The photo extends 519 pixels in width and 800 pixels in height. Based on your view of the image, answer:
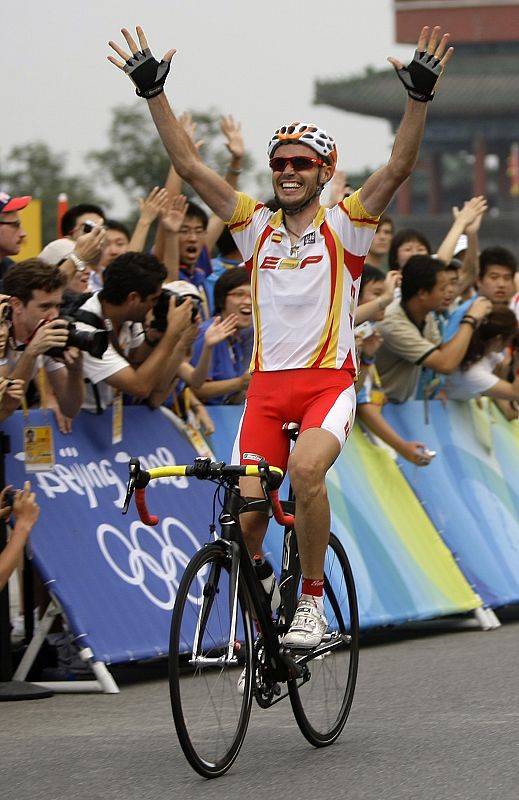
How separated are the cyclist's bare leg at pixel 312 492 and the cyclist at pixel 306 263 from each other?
12 mm

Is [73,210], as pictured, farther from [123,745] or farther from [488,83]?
[488,83]

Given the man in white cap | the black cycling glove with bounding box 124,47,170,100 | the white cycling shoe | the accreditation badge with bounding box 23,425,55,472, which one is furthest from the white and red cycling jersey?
the man in white cap

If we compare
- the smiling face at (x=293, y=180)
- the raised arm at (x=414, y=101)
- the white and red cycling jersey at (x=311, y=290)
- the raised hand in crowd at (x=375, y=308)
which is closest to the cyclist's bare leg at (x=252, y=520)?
the white and red cycling jersey at (x=311, y=290)

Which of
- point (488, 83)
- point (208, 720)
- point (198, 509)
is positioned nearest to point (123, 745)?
point (208, 720)

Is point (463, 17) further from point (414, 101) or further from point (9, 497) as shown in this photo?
point (414, 101)

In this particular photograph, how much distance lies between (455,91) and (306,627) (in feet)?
252

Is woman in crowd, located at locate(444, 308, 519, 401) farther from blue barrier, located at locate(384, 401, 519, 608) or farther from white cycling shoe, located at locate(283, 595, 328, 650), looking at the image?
white cycling shoe, located at locate(283, 595, 328, 650)

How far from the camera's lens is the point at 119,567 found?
29.0 ft

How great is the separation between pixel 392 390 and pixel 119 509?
127 inches

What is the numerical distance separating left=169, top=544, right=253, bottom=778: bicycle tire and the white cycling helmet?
1.82 m

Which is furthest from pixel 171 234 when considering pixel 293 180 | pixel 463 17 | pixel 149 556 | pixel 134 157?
pixel 463 17

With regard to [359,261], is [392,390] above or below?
below

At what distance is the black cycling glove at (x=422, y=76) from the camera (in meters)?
7.01

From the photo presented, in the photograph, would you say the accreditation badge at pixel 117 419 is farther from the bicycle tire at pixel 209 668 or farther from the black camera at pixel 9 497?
the bicycle tire at pixel 209 668
